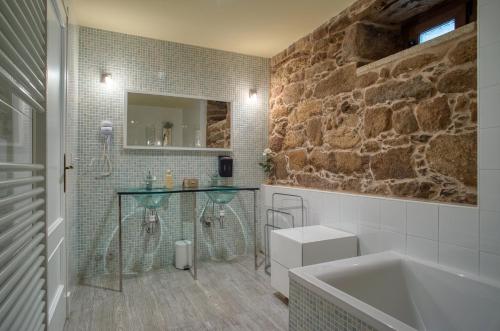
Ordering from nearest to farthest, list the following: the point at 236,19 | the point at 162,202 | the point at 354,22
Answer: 1. the point at 354,22
2. the point at 236,19
3. the point at 162,202

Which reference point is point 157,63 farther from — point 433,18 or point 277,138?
point 433,18

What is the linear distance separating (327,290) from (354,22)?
2194 millimetres

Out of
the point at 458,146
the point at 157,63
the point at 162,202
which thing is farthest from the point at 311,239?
the point at 157,63

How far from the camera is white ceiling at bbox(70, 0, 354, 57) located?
8.36 feet

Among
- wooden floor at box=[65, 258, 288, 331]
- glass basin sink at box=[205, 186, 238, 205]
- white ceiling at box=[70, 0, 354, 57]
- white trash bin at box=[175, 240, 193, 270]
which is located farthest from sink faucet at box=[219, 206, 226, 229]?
white ceiling at box=[70, 0, 354, 57]

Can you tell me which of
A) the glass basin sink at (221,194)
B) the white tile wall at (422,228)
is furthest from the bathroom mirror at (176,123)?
the white tile wall at (422,228)

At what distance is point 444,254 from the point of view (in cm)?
179

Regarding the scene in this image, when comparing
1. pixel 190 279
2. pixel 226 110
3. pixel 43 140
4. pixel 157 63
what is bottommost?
pixel 190 279

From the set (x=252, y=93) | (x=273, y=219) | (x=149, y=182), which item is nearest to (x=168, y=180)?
(x=149, y=182)

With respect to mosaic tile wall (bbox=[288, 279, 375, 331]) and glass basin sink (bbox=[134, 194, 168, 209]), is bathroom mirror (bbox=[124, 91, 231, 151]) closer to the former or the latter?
glass basin sink (bbox=[134, 194, 168, 209])

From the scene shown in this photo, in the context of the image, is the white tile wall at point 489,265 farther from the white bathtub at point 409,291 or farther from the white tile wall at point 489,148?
the white tile wall at point 489,148

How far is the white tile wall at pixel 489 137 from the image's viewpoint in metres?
1.53

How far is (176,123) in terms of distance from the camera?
128 inches

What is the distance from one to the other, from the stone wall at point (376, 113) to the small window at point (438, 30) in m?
0.27
